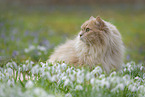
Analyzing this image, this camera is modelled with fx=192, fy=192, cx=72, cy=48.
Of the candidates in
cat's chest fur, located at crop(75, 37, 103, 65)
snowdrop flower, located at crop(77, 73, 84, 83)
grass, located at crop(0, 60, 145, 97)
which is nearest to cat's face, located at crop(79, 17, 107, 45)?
cat's chest fur, located at crop(75, 37, 103, 65)

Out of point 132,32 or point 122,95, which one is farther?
point 132,32

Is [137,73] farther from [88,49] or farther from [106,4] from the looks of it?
[106,4]

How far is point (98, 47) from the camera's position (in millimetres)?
4578

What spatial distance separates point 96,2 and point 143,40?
10.2m

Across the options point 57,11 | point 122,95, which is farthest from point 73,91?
point 57,11

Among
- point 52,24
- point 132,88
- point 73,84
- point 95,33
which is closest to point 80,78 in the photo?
point 73,84

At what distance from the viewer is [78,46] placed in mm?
4844

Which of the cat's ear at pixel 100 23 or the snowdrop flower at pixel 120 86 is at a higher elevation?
the cat's ear at pixel 100 23

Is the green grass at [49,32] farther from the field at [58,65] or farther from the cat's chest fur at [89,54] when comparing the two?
the cat's chest fur at [89,54]

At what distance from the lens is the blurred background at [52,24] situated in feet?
24.0

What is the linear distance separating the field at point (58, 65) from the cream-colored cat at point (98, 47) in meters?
0.40


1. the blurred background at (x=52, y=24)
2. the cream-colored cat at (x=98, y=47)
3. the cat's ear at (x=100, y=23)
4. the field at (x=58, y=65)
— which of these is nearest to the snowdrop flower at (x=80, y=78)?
the field at (x=58, y=65)

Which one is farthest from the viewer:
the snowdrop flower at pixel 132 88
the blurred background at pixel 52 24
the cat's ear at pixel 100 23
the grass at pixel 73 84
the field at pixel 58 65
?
the blurred background at pixel 52 24

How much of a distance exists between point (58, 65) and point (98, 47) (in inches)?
49.2
